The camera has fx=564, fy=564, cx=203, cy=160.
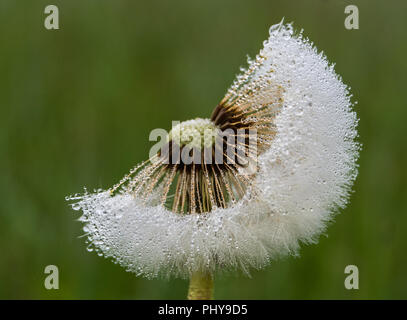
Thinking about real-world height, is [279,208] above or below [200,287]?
above

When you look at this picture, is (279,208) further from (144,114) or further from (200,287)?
(144,114)

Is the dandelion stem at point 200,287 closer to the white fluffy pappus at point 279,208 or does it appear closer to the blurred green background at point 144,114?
the white fluffy pappus at point 279,208

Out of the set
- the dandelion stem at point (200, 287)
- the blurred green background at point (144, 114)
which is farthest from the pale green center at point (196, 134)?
the blurred green background at point (144, 114)

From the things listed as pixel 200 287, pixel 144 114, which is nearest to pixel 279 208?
pixel 200 287

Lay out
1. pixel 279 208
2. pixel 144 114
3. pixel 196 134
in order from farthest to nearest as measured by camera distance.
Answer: pixel 144 114
pixel 196 134
pixel 279 208

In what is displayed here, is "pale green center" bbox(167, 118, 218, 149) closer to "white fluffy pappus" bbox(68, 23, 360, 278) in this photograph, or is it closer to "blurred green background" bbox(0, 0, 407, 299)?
"white fluffy pappus" bbox(68, 23, 360, 278)

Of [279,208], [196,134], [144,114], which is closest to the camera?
[279,208]
